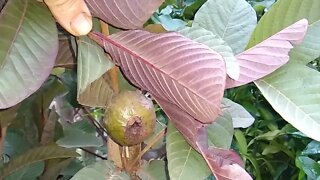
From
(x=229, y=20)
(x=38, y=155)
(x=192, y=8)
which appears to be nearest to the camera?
(x=229, y=20)

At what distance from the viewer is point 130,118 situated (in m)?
0.57

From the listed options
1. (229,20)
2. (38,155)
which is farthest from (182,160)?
(38,155)

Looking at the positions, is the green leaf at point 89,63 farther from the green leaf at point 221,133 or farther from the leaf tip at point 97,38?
the green leaf at point 221,133

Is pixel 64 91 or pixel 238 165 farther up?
pixel 238 165

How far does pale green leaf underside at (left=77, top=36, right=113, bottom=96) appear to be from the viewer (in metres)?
0.51

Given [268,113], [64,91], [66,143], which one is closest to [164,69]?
[66,143]

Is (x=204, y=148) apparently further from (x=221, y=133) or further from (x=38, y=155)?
(x=38, y=155)

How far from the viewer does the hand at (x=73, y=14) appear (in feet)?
1.66

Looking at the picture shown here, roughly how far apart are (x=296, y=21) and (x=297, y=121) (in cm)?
12

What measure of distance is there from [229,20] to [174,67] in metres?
0.22

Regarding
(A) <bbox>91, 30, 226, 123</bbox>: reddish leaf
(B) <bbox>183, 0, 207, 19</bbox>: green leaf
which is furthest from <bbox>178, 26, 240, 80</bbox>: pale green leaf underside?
(B) <bbox>183, 0, 207, 19</bbox>: green leaf

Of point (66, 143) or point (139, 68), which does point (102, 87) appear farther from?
point (66, 143)

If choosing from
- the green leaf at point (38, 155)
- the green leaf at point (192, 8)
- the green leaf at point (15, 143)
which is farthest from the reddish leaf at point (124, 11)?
the green leaf at point (192, 8)

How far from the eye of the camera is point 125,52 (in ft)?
1.87
